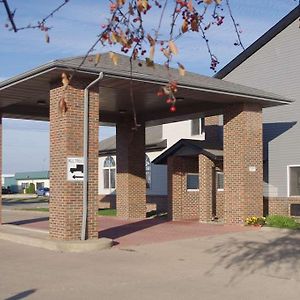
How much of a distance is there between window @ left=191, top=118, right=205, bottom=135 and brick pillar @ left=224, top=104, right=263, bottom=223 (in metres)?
7.67

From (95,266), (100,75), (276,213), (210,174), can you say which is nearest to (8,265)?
(95,266)

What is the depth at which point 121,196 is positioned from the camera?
25109 millimetres

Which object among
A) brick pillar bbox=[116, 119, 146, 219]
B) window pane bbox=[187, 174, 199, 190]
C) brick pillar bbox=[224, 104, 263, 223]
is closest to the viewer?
brick pillar bbox=[224, 104, 263, 223]

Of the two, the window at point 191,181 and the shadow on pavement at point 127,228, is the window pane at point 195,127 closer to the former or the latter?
the window at point 191,181

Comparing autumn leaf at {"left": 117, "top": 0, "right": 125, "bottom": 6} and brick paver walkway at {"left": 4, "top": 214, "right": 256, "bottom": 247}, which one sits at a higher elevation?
autumn leaf at {"left": 117, "top": 0, "right": 125, "bottom": 6}

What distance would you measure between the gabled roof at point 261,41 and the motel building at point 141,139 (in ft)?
8.00

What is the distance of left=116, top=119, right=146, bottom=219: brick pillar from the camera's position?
2473cm

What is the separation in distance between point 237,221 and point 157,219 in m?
5.32

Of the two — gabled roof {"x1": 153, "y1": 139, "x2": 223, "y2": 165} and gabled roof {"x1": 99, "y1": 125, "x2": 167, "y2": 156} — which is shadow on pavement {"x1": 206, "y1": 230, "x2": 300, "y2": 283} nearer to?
gabled roof {"x1": 153, "y1": 139, "x2": 223, "y2": 165}

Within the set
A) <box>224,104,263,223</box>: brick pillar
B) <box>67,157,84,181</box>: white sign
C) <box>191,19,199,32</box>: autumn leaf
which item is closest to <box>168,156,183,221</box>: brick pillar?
<box>224,104,263,223</box>: brick pillar

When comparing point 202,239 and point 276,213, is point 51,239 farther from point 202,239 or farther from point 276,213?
point 276,213

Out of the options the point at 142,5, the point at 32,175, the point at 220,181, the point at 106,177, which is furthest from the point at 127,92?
the point at 32,175

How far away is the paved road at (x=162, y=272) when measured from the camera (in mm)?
9234

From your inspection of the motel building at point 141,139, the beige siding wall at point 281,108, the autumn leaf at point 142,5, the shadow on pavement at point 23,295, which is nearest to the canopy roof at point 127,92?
the motel building at point 141,139
